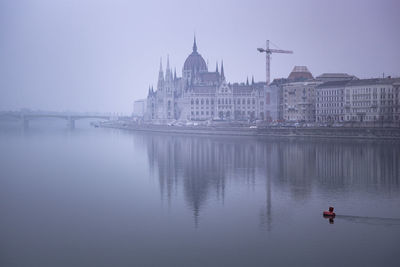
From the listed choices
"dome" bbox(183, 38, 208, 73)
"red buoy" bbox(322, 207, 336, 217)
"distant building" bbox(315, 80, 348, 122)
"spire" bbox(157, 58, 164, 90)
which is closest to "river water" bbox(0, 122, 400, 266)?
"red buoy" bbox(322, 207, 336, 217)

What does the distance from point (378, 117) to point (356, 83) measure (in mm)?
5740

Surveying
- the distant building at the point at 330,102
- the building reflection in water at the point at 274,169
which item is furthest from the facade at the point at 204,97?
the building reflection in water at the point at 274,169

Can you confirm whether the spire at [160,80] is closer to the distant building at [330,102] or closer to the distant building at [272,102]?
the distant building at [272,102]

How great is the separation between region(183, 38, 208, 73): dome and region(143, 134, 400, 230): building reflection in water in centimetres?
7078

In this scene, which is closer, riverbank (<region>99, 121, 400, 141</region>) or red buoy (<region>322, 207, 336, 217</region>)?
red buoy (<region>322, 207, 336, 217</region>)

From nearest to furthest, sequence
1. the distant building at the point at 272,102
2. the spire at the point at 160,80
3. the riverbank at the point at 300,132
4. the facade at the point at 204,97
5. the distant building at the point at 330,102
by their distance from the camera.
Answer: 1. the riverbank at the point at 300,132
2. the distant building at the point at 330,102
3. the distant building at the point at 272,102
4. the facade at the point at 204,97
5. the spire at the point at 160,80

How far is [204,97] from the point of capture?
314 feet

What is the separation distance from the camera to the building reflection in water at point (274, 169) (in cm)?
2205

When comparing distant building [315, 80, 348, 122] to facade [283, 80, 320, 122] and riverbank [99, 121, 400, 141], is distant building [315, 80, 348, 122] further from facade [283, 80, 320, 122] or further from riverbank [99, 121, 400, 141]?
riverbank [99, 121, 400, 141]

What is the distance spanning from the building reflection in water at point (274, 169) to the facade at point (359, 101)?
17.4m

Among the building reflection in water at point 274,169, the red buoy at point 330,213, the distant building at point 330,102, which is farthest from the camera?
the distant building at point 330,102

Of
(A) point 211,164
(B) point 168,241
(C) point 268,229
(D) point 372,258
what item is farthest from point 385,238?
(A) point 211,164

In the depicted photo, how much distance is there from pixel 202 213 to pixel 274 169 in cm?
1189

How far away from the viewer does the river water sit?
13562mm
